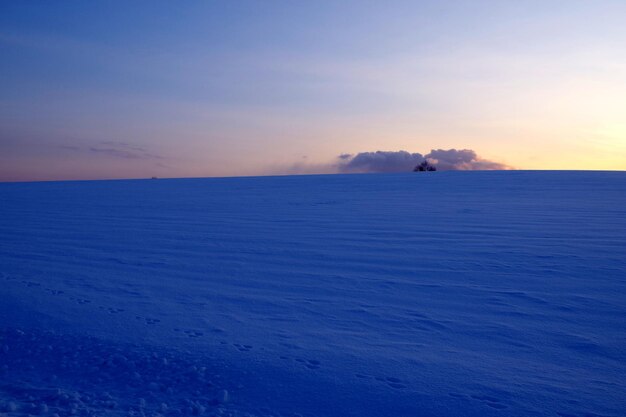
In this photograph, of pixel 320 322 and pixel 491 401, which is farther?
pixel 320 322

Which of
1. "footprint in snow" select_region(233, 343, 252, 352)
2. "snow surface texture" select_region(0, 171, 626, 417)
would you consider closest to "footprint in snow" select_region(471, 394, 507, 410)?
"snow surface texture" select_region(0, 171, 626, 417)

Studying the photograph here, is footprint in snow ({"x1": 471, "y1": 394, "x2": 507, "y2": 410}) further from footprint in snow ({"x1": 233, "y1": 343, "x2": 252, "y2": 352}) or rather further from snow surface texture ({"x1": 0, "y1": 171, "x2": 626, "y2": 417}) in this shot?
footprint in snow ({"x1": 233, "y1": 343, "x2": 252, "y2": 352})

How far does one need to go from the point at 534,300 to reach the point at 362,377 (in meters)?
2.24

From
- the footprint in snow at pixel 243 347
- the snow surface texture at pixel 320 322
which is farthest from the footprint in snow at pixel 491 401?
the footprint in snow at pixel 243 347

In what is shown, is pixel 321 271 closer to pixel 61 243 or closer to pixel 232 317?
pixel 232 317

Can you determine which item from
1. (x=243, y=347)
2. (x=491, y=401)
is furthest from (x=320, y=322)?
(x=491, y=401)

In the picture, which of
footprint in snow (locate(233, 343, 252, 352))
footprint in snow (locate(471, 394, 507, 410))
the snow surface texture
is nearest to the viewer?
footprint in snow (locate(471, 394, 507, 410))

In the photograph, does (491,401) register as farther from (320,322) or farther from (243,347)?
(243,347)

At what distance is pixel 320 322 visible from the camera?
153 inches

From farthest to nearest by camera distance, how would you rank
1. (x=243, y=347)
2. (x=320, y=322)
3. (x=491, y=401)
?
(x=320, y=322) → (x=243, y=347) → (x=491, y=401)

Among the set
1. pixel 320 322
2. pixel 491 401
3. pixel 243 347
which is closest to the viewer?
pixel 491 401

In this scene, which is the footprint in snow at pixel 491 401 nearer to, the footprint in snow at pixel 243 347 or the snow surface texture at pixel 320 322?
the snow surface texture at pixel 320 322

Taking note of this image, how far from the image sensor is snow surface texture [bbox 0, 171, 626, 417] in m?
2.73

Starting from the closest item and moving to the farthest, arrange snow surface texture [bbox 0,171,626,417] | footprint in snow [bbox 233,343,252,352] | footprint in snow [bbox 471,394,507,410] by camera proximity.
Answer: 1. footprint in snow [bbox 471,394,507,410]
2. snow surface texture [bbox 0,171,626,417]
3. footprint in snow [bbox 233,343,252,352]
